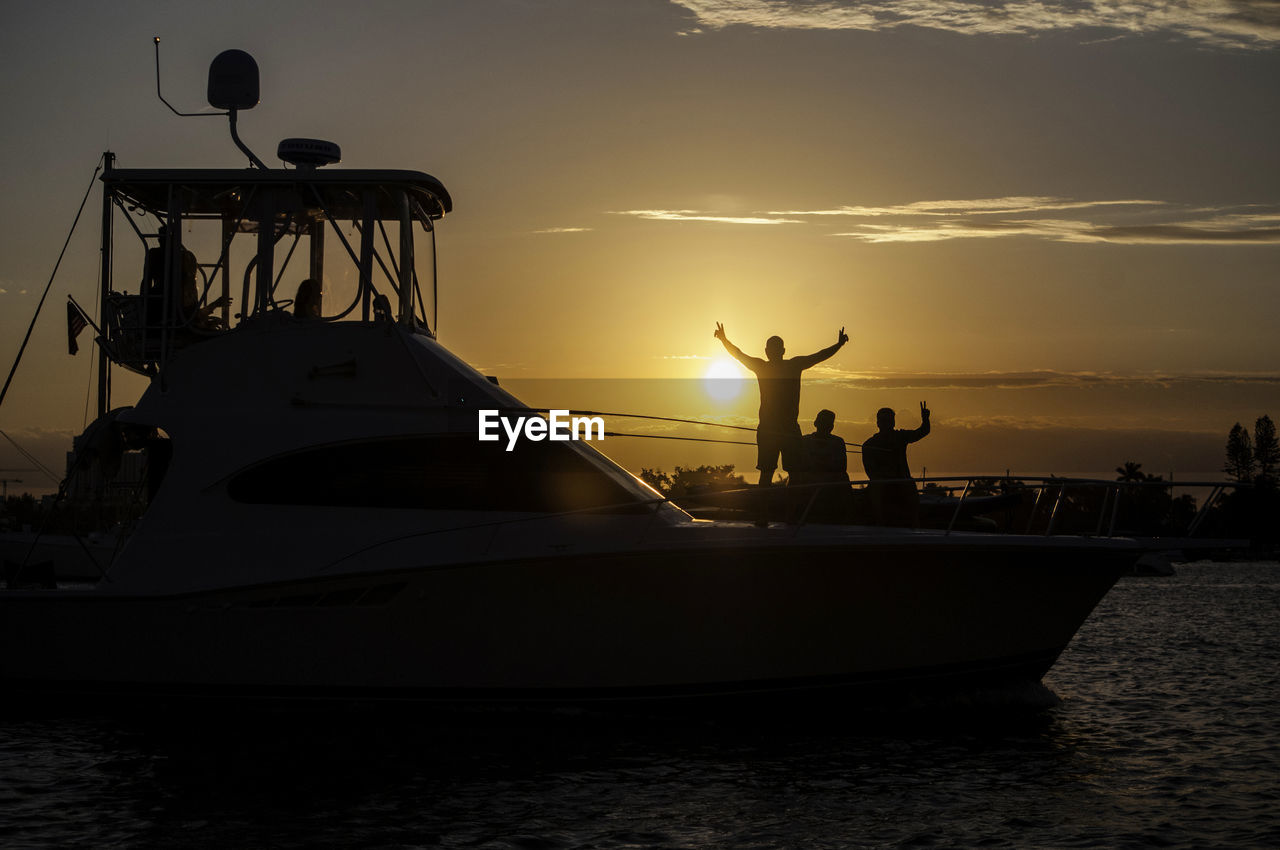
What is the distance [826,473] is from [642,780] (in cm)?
324

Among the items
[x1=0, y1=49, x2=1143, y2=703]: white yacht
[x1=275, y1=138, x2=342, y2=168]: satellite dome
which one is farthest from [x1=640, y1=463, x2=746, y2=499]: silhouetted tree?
[x1=275, y1=138, x2=342, y2=168]: satellite dome

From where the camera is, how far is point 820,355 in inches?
410

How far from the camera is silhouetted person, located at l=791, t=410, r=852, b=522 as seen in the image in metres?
9.95

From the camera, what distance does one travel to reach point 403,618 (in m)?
8.80

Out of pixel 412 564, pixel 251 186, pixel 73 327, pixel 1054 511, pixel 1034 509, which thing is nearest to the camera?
pixel 412 564

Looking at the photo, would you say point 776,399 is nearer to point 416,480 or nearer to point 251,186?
point 416,480

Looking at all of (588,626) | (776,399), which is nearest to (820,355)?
(776,399)

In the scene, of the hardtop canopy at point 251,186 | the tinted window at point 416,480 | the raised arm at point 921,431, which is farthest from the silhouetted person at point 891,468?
the hardtop canopy at point 251,186

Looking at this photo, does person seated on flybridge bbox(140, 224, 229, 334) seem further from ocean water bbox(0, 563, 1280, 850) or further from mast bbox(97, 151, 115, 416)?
ocean water bbox(0, 563, 1280, 850)

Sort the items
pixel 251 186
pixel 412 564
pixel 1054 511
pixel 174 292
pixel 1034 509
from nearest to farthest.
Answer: pixel 412 564
pixel 1054 511
pixel 1034 509
pixel 174 292
pixel 251 186

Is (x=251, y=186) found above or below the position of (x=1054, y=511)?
above

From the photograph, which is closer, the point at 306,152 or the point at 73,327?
the point at 306,152

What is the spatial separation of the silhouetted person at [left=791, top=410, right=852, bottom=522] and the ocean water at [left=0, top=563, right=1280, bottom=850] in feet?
5.55

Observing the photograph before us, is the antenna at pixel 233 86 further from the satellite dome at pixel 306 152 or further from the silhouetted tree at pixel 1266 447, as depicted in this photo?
the silhouetted tree at pixel 1266 447
